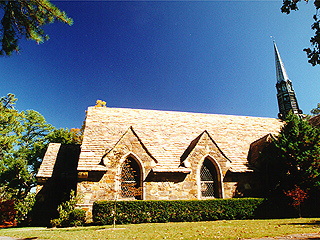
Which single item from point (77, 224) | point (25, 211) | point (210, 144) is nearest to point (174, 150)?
point (210, 144)

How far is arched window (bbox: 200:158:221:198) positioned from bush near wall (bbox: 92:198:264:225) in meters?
1.78

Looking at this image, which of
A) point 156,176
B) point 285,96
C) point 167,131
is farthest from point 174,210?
point 285,96

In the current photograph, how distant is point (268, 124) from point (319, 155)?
8945 millimetres

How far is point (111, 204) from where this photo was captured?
12.0 m

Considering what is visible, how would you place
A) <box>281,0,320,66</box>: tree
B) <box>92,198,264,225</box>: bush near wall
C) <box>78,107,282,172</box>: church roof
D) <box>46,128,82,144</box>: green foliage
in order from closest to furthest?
<box>281,0,320,66</box>: tree → <box>92,198,264,225</box>: bush near wall → <box>78,107,282,172</box>: church roof → <box>46,128,82,144</box>: green foliage

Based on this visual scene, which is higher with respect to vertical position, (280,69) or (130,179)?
(280,69)

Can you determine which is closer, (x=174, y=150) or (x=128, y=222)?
(x=128, y=222)

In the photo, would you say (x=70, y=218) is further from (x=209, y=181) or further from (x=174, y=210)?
(x=209, y=181)

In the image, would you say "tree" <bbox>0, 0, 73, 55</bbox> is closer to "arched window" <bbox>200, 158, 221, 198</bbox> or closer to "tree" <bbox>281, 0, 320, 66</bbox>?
"tree" <bbox>281, 0, 320, 66</bbox>

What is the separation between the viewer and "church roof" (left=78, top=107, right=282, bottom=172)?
1548 cm

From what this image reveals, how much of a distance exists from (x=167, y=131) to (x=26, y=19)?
14.3 meters

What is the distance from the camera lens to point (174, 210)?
1270cm

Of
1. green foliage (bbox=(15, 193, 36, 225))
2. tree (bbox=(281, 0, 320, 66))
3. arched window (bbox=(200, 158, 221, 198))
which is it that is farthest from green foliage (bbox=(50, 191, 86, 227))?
tree (bbox=(281, 0, 320, 66))

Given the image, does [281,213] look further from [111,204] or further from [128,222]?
[111,204]
